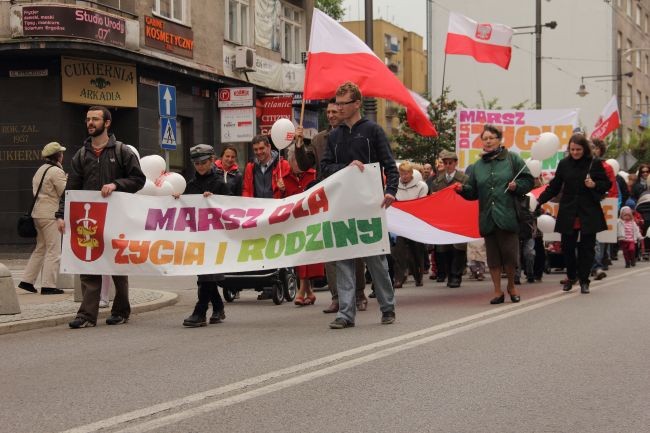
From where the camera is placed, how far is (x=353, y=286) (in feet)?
30.8

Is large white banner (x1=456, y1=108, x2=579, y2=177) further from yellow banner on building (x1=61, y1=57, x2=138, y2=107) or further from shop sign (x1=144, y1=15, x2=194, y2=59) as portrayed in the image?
shop sign (x1=144, y1=15, x2=194, y2=59)

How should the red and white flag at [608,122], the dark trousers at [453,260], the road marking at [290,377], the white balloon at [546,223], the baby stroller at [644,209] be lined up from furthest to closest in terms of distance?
the red and white flag at [608,122]
the baby stroller at [644,209]
the white balloon at [546,223]
the dark trousers at [453,260]
the road marking at [290,377]

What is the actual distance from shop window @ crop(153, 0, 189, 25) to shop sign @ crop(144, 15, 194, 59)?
229 mm

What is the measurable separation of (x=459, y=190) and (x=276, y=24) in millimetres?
21405

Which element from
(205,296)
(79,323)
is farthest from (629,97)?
(79,323)

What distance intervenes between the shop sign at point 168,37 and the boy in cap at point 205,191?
14.7 meters

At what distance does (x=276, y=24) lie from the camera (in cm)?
3195

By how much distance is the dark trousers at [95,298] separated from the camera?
9.97m

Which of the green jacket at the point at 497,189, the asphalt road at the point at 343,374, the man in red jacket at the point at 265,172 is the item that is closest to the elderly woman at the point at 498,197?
the green jacket at the point at 497,189

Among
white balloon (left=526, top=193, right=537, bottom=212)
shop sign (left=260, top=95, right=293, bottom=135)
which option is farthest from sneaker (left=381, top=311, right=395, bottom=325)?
shop sign (left=260, top=95, right=293, bottom=135)

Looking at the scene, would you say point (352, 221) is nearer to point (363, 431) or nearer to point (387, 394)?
point (387, 394)

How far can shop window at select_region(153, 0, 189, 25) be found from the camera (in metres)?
25.0

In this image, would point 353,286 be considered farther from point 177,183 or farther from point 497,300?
point 497,300

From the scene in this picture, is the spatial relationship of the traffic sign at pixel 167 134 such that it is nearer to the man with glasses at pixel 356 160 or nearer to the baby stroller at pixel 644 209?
the baby stroller at pixel 644 209
